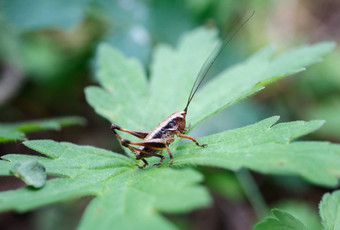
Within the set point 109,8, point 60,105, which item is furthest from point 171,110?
point 60,105

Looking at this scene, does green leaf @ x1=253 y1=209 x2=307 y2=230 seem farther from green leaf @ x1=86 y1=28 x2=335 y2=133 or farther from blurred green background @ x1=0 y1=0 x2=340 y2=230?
blurred green background @ x1=0 y1=0 x2=340 y2=230

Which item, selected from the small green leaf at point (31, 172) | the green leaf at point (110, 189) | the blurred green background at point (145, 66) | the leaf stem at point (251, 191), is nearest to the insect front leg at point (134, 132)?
the green leaf at point (110, 189)

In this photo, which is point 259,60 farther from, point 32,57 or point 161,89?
point 32,57

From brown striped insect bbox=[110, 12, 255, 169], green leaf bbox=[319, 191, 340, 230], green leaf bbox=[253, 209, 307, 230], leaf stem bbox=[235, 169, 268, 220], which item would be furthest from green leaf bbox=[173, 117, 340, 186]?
leaf stem bbox=[235, 169, 268, 220]

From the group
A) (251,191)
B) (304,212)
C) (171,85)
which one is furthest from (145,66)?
(304,212)

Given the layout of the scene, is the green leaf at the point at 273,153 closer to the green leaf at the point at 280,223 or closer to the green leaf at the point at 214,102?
the green leaf at the point at 214,102

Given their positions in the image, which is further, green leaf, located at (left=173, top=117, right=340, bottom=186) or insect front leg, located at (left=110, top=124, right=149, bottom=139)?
insect front leg, located at (left=110, top=124, right=149, bottom=139)
